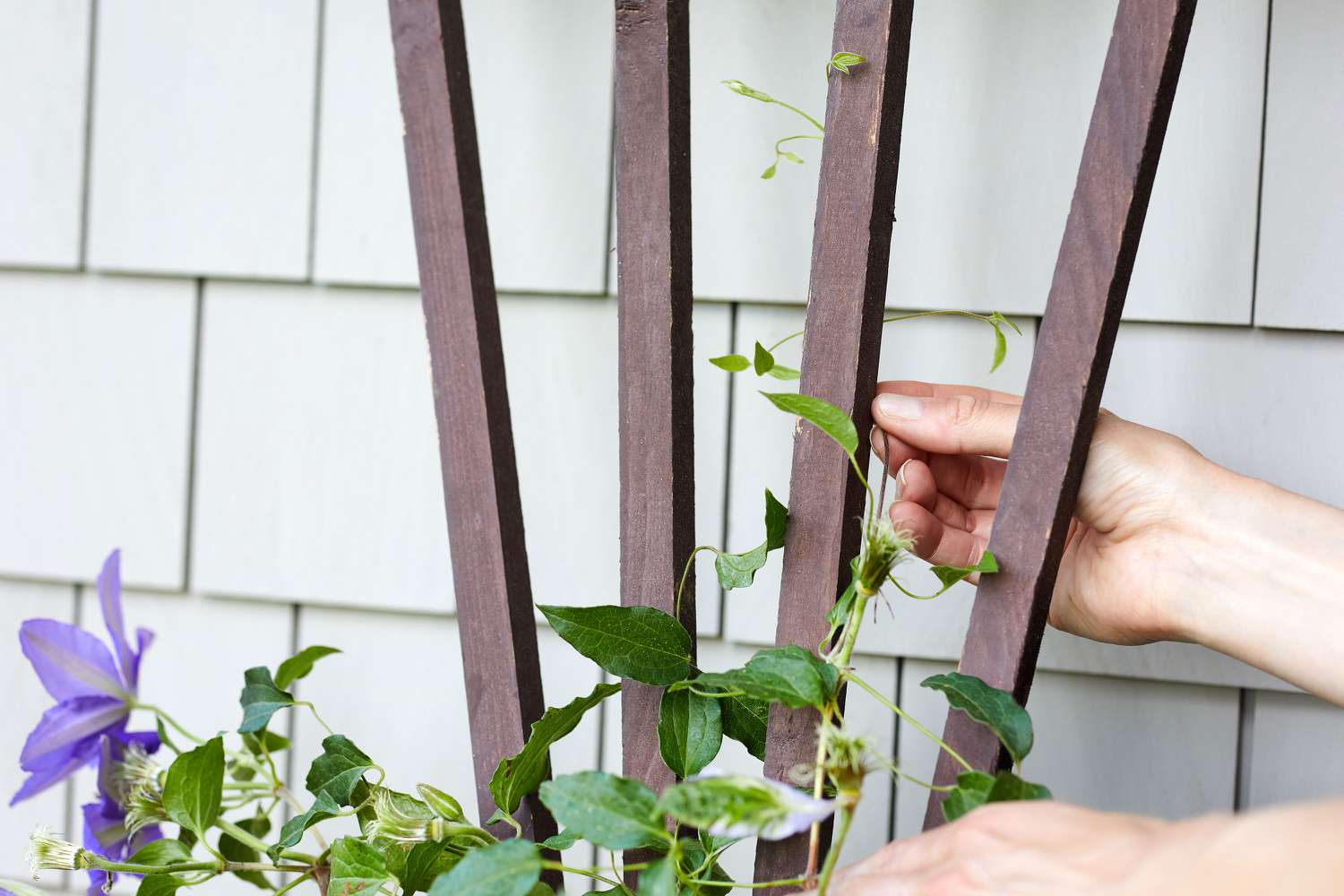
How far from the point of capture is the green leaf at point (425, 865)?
0.58 m

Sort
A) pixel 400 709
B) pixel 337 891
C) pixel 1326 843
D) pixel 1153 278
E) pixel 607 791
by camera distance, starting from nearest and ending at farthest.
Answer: pixel 1326 843
pixel 607 791
pixel 337 891
pixel 1153 278
pixel 400 709

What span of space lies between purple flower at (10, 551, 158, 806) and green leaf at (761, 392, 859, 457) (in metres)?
0.52

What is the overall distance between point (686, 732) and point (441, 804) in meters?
0.17

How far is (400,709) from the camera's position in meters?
0.87

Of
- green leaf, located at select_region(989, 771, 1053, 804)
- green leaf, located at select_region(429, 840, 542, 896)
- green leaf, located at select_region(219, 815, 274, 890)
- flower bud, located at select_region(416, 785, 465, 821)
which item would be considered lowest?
green leaf, located at select_region(219, 815, 274, 890)

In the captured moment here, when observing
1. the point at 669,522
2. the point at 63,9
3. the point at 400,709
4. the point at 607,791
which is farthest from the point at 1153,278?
the point at 63,9

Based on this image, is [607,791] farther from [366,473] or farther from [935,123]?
[935,123]

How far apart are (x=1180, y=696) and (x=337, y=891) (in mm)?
640

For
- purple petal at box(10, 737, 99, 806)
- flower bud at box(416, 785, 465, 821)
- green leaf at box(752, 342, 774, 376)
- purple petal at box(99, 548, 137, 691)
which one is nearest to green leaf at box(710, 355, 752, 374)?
green leaf at box(752, 342, 774, 376)

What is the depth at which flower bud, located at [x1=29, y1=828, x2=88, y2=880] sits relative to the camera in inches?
25.3

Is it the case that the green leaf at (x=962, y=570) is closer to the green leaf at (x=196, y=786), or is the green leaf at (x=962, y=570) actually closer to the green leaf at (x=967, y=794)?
the green leaf at (x=967, y=794)

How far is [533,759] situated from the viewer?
1.95 ft

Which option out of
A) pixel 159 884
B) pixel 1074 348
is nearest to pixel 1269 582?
pixel 1074 348

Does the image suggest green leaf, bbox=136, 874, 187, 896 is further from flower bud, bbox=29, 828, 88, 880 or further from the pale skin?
the pale skin
